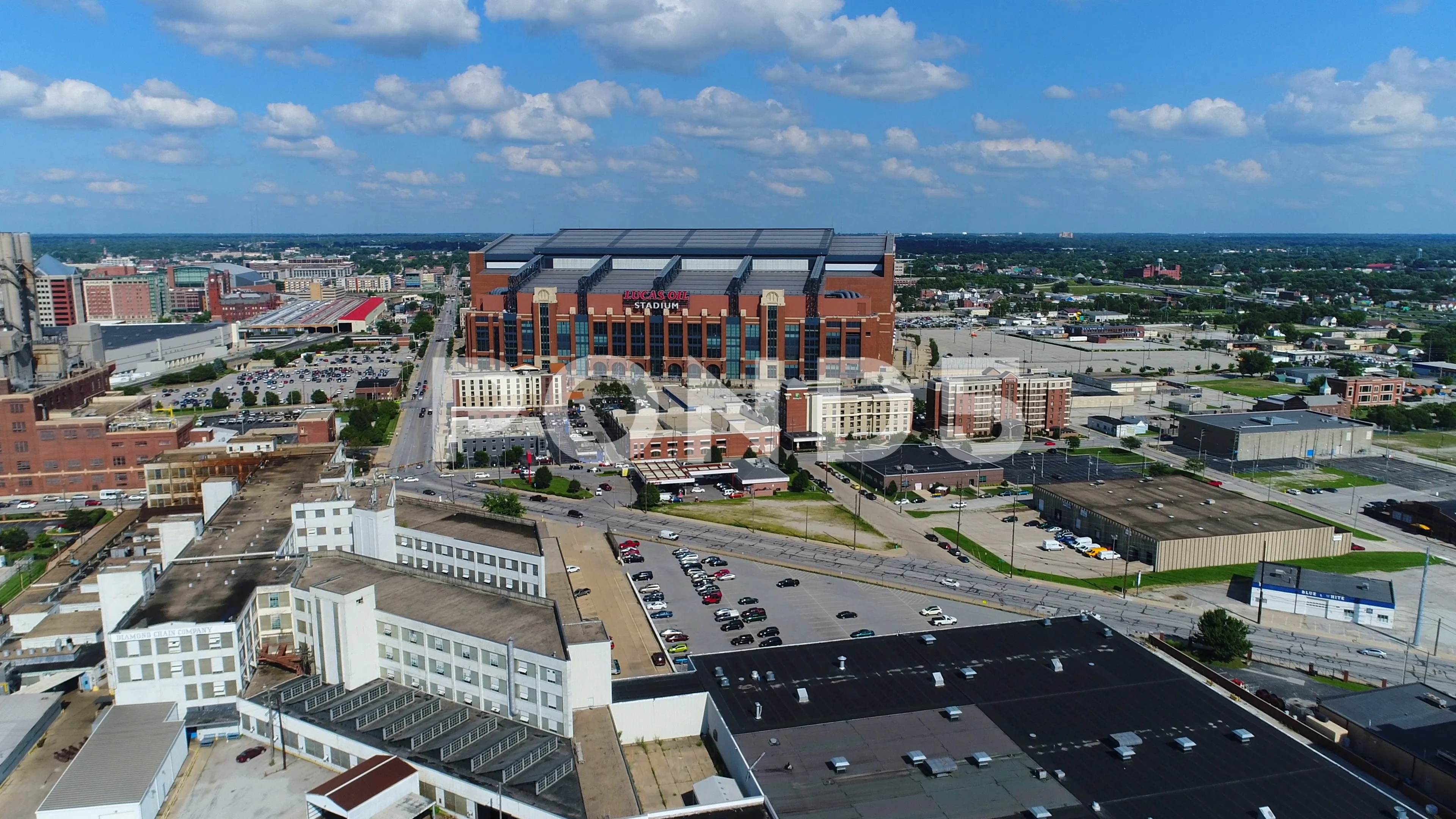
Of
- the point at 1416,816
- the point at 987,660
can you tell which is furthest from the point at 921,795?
the point at 1416,816

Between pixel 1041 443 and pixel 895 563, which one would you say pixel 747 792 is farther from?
pixel 1041 443

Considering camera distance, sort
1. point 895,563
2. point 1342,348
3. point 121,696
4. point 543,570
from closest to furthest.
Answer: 1. point 121,696
2. point 543,570
3. point 895,563
4. point 1342,348

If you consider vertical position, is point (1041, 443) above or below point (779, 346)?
below

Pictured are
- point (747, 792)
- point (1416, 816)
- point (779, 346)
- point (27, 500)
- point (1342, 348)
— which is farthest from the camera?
point (1342, 348)

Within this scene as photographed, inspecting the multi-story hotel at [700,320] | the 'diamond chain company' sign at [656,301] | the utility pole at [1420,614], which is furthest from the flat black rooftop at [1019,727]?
the 'diamond chain company' sign at [656,301]

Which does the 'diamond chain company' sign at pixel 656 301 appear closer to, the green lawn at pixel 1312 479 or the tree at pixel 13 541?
the green lawn at pixel 1312 479

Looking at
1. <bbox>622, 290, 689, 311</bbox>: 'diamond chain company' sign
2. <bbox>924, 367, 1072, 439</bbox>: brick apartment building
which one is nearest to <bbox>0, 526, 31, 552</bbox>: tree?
<bbox>622, 290, 689, 311</bbox>: 'diamond chain company' sign

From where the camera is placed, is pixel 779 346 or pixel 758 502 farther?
pixel 779 346

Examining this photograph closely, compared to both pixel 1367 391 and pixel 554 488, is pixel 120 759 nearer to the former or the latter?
pixel 554 488
